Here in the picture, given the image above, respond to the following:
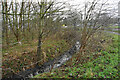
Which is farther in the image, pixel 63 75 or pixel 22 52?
pixel 22 52

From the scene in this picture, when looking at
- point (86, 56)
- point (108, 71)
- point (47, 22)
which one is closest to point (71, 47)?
point (86, 56)

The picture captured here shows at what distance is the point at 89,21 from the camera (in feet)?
13.2

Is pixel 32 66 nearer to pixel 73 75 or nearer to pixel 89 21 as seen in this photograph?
pixel 73 75

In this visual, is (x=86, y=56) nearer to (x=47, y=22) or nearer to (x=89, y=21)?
(x=89, y=21)

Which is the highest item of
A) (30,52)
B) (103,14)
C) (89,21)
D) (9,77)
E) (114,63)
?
(103,14)

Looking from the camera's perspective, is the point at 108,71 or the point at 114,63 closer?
the point at 108,71

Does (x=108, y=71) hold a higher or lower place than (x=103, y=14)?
lower

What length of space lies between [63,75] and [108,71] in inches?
81.7

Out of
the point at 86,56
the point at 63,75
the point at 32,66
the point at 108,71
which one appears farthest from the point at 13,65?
the point at 108,71

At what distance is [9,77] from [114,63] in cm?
523

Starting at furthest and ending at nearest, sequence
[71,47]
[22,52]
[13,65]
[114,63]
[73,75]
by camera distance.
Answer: [71,47] < [22,52] < [114,63] < [13,65] < [73,75]

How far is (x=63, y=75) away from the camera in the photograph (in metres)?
3.56

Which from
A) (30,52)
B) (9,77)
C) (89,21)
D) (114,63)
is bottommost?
(9,77)

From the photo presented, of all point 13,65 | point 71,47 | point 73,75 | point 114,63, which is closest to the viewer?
point 73,75
